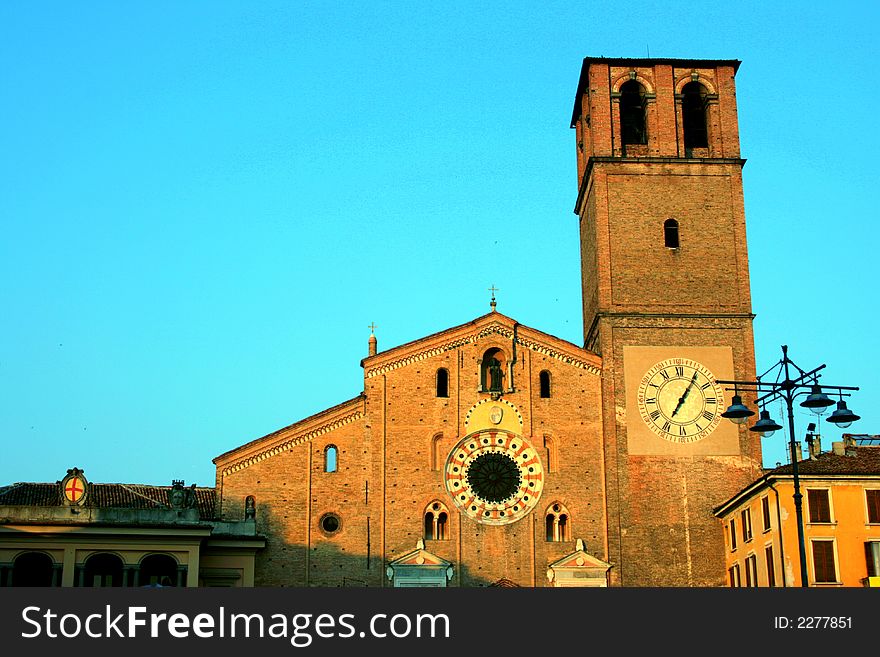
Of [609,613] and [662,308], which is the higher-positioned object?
[662,308]

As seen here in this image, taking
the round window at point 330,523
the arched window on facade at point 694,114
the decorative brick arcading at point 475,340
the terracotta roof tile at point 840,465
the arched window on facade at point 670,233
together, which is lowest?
the round window at point 330,523

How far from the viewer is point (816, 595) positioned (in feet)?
66.6

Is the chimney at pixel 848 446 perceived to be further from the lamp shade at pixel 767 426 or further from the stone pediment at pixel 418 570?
the lamp shade at pixel 767 426

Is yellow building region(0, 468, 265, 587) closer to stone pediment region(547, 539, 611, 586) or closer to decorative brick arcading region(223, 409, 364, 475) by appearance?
decorative brick arcading region(223, 409, 364, 475)

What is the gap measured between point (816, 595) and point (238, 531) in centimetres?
2604

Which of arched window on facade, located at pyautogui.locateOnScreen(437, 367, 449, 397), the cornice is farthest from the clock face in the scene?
the cornice

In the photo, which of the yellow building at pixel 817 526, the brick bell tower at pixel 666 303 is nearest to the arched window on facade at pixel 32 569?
the brick bell tower at pixel 666 303

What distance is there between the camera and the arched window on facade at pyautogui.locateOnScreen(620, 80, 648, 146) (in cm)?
4966

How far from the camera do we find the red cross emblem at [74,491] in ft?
140

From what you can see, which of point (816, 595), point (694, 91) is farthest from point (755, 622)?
point (694, 91)

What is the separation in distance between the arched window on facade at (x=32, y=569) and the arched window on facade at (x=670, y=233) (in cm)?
2200

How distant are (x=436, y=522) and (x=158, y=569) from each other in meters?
8.55

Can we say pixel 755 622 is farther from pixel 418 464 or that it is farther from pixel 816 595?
pixel 418 464

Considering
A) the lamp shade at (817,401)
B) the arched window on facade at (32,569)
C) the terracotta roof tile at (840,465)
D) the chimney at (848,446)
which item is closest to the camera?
the lamp shade at (817,401)
